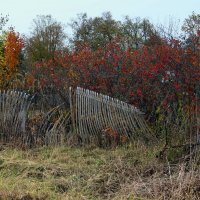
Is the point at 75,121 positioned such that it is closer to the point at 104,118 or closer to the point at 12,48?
the point at 104,118

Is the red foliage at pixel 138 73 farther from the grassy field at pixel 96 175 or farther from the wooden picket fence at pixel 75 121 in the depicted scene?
the grassy field at pixel 96 175

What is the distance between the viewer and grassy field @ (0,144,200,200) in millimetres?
5516

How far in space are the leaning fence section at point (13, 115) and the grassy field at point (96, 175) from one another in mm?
1004

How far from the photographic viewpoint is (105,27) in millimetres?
42781

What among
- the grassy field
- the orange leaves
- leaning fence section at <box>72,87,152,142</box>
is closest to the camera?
the grassy field

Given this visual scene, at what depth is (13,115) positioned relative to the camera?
9.37m

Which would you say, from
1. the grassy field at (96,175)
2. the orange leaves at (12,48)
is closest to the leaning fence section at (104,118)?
the grassy field at (96,175)

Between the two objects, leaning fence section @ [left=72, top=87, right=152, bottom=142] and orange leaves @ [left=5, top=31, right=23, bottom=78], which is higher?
orange leaves @ [left=5, top=31, right=23, bottom=78]

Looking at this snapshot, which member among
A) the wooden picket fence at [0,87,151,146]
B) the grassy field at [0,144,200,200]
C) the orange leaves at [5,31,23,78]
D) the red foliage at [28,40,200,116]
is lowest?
the grassy field at [0,144,200,200]

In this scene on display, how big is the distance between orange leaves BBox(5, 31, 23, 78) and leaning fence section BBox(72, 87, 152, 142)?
13.9 meters

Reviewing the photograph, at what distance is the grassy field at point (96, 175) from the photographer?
18.1 feet

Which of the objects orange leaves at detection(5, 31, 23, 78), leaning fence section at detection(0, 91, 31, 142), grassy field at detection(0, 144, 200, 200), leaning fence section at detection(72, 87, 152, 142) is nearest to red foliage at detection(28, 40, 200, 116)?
leaning fence section at detection(72, 87, 152, 142)

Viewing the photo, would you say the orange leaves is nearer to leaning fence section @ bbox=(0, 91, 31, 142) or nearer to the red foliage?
the red foliage

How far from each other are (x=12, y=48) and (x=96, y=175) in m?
19.0
